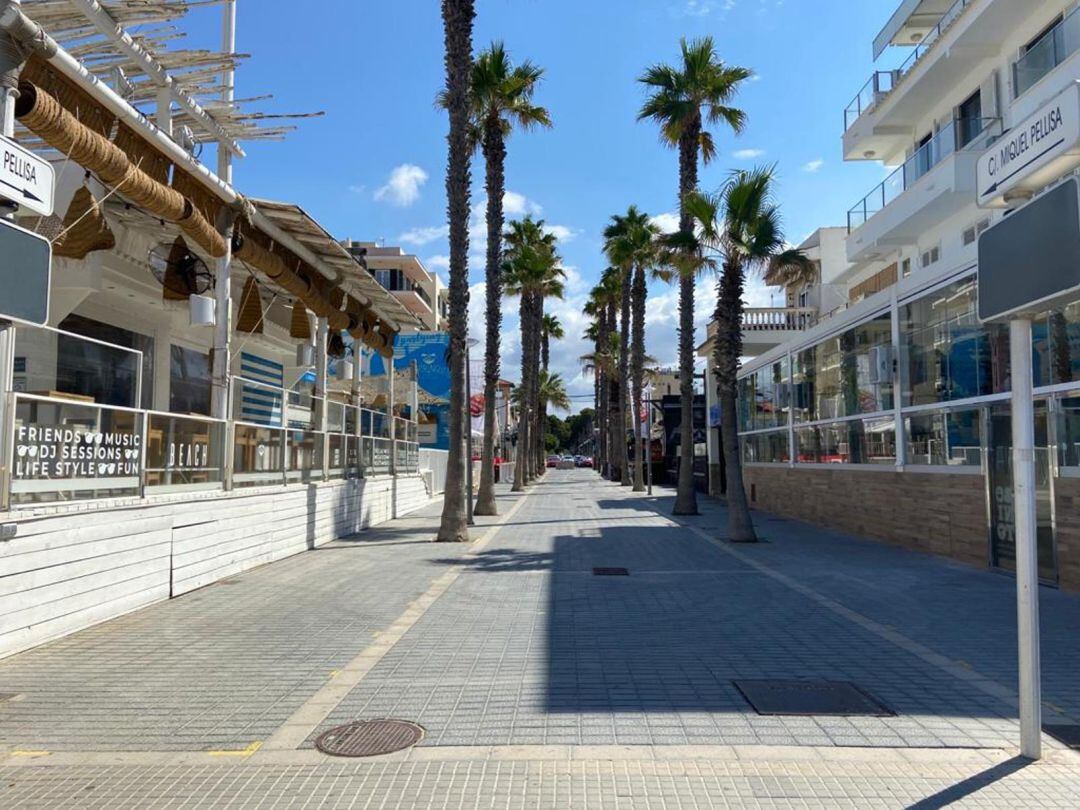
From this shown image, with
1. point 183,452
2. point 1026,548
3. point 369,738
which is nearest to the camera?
point 1026,548

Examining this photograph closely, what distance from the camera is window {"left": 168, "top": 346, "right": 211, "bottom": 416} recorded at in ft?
53.1

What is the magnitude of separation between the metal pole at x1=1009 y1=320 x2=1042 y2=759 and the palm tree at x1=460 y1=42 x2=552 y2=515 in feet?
58.6

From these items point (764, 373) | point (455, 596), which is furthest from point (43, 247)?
point (764, 373)

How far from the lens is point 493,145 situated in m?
23.6

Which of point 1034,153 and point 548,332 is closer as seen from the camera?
point 1034,153

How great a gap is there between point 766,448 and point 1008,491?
478 inches

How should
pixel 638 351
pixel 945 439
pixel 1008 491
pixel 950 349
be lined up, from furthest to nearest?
pixel 638 351
pixel 945 439
pixel 950 349
pixel 1008 491

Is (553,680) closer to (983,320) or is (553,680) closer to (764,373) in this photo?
(983,320)

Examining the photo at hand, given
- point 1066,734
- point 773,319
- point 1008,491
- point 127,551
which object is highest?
point 773,319

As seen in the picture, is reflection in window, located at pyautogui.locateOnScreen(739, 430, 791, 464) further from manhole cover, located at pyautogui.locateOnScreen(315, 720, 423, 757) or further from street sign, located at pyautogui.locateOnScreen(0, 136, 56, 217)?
street sign, located at pyautogui.locateOnScreen(0, 136, 56, 217)

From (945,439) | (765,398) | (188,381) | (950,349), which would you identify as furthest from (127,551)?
(765,398)

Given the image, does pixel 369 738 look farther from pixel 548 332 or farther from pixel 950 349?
pixel 548 332

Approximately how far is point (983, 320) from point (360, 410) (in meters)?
14.9

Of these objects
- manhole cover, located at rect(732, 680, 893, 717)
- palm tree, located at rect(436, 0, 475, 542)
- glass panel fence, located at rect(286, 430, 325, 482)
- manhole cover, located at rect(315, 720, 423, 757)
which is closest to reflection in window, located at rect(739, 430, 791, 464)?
palm tree, located at rect(436, 0, 475, 542)
